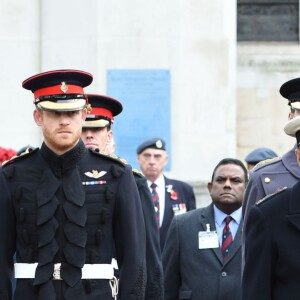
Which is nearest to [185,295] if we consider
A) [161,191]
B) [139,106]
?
[161,191]

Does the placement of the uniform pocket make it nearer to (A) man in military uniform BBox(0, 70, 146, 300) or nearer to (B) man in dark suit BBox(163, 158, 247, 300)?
(B) man in dark suit BBox(163, 158, 247, 300)

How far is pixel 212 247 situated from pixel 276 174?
1509mm

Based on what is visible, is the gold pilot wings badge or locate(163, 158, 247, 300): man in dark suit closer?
the gold pilot wings badge

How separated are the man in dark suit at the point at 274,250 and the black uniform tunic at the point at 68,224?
125 centimetres

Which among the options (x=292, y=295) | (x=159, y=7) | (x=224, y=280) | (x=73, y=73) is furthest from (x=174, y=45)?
(x=292, y=295)

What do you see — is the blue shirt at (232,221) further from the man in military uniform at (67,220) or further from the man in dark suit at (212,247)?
the man in military uniform at (67,220)

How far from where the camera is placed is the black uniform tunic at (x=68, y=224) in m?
7.32

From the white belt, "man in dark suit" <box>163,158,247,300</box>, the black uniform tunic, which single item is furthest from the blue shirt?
the white belt

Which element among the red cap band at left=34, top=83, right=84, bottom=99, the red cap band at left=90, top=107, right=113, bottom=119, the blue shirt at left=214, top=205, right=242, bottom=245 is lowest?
the blue shirt at left=214, top=205, right=242, bottom=245

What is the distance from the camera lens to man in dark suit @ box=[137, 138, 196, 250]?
13.0 m

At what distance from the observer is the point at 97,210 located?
7449 millimetres

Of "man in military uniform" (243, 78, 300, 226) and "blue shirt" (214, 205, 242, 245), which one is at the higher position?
"man in military uniform" (243, 78, 300, 226)

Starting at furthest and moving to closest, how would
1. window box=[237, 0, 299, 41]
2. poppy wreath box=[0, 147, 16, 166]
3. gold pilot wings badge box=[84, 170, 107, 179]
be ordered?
window box=[237, 0, 299, 41], poppy wreath box=[0, 147, 16, 166], gold pilot wings badge box=[84, 170, 107, 179]

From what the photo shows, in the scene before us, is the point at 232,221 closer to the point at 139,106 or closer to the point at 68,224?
the point at 68,224
